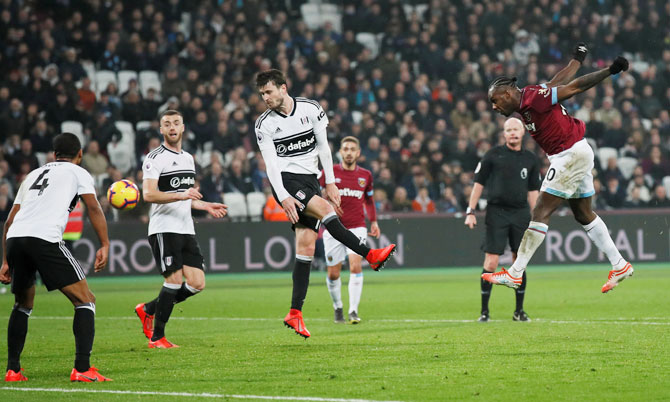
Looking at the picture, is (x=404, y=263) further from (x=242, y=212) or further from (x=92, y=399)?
(x=92, y=399)

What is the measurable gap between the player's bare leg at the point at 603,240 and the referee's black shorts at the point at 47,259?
4929mm

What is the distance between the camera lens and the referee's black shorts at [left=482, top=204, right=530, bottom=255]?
1169cm

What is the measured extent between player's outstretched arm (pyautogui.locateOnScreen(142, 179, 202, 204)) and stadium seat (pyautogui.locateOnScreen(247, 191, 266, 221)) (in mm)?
12329

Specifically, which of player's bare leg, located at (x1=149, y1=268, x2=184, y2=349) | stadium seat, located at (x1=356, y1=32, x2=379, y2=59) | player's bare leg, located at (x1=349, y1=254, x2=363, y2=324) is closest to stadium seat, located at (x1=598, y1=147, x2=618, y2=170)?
A: stadium seat, located at (x1=356, y1=32, x2=379, y2=59)

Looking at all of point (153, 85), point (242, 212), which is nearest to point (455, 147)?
point (242, 212)

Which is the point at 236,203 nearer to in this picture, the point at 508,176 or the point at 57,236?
the point at 508,176

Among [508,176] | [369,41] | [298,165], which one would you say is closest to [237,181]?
[369,41]

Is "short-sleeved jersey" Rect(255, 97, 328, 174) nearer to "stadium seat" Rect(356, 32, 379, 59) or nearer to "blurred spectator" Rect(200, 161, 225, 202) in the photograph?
"blurred spectator" Rect(200, 161, 225, 202)

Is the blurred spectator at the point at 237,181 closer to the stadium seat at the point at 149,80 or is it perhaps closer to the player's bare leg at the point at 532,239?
the stadium seat at the point at 149,80

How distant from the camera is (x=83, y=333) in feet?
23.0

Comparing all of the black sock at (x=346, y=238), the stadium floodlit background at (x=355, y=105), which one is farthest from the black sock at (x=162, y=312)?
the black sock at (x=346, y=238)

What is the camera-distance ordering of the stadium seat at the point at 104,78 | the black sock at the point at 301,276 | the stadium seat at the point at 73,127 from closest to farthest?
the black sock at the point at 301,276 → the stadium seat at the point at 73,127 → the stadium seat at the point at 104,78

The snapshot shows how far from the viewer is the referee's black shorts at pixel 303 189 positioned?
8812 mm

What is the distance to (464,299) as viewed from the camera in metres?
14.9
